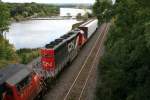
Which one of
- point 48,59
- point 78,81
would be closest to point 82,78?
point 78,81

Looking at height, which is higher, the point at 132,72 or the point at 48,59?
the point at 132,72

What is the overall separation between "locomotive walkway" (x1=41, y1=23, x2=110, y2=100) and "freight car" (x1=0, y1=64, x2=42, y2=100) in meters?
4.52

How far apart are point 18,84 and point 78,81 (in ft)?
47.3

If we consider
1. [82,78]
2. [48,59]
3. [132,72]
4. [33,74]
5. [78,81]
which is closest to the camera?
[132,72]

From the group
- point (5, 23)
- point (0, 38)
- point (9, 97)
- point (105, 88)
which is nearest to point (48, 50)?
point (105, 88)

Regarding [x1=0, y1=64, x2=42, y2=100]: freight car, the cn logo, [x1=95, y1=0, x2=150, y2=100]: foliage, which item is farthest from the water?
[x1=95, y1=0, x2=150, y2=100]: foliage

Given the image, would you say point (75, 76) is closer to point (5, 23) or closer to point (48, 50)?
point (48, 50)

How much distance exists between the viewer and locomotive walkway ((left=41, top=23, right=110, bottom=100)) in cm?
3067

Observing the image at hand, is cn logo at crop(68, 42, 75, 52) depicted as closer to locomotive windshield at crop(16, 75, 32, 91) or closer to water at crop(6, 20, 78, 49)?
locomotive windshield at crop(16, 75, 32, 91)

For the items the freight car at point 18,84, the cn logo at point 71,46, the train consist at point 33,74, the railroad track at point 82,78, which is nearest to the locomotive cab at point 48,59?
Answer: the train consist at point 33,74

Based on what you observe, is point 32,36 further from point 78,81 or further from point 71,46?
point 78,81

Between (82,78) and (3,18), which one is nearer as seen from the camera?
(82,78)

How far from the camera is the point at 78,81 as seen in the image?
35688 millimetres

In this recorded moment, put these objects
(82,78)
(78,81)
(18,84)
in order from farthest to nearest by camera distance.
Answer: (82,78) → (78,81) → (18,84)
